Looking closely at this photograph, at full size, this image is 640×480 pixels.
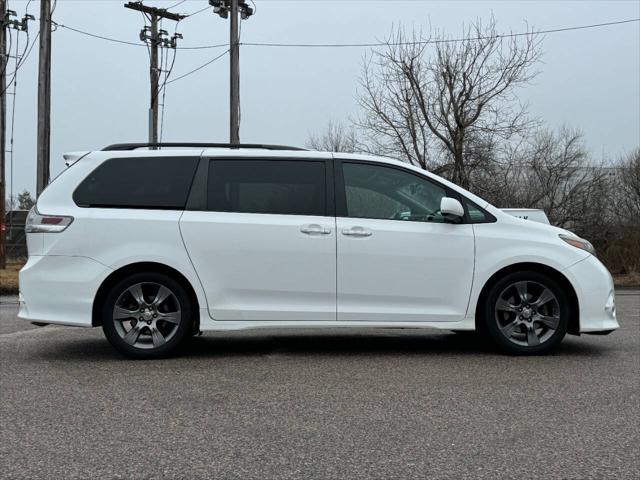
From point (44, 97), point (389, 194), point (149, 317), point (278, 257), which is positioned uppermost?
point (44, 97)

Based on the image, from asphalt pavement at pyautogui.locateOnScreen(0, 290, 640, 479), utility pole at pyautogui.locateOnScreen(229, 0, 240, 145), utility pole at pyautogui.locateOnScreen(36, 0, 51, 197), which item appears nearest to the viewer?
asphalt pavement at pyautogui.locateOnScreen(0, 290, 640, 479)

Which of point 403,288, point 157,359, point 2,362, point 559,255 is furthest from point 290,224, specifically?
point 2,362

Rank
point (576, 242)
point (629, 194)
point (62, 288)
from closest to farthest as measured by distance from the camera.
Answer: point (62, 288) < point (576, 242) < point (629, 194)

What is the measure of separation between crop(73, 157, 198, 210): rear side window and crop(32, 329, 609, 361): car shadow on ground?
1.39 m

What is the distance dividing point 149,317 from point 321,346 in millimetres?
1774

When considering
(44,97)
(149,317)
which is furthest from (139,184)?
(44,97)

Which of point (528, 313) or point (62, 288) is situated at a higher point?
point (62, 288)

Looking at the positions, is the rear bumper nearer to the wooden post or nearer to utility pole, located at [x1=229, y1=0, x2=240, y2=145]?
utility pole, located at [x1=229, y1=0, x2=240, y2=145]

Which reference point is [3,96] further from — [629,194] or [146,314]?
[629,194]

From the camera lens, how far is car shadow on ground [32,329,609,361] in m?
6.11

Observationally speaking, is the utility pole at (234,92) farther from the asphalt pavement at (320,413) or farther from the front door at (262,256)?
the front door at (262,256)

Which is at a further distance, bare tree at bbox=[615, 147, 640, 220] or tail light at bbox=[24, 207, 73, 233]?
bare tree at bbox=[615, 147, 640, 220]

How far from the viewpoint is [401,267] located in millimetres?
5746

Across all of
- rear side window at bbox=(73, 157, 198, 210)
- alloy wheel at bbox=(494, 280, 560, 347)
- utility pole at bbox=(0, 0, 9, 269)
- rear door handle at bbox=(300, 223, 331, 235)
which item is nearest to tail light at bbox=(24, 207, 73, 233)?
rear side window at bbox=(73, 157, 198, 210)
